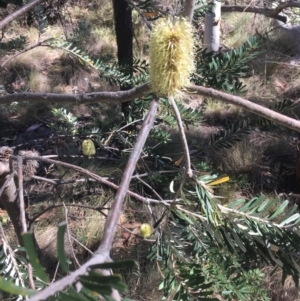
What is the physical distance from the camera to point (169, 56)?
0.52 meters

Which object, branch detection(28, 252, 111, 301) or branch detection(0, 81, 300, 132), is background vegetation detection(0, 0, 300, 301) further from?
branch detection(0, 81, 300, 132)

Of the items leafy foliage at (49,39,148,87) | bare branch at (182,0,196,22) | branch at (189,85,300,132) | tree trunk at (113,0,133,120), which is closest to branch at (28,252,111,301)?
branch at (189,85,300,132)

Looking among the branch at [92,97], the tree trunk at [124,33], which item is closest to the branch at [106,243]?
the branch at [92,97]

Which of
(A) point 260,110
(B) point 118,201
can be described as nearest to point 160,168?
(A) point 260,110

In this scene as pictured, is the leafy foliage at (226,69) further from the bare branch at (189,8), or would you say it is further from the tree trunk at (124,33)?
the tree trunk at (124,33)

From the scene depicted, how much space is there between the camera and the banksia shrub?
1.69 feet

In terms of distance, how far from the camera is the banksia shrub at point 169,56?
1.69 feet

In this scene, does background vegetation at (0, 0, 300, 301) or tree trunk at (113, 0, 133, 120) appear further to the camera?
tree trunk at (113, 0, 133, 120)

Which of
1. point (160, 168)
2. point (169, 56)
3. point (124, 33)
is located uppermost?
point (169, 56)

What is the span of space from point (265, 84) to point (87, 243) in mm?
1807

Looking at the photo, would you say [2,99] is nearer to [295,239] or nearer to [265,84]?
[295,239]

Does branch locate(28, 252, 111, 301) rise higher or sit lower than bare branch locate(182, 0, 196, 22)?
lower

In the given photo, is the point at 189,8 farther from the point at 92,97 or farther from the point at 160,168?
the point at 160,168

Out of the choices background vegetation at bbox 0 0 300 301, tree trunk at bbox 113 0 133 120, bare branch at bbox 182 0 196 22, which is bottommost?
background vegetation at bbox 0 0 300 301
